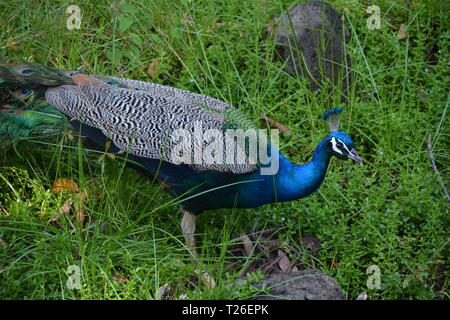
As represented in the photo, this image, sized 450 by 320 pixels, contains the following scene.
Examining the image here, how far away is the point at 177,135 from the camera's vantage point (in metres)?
2.97

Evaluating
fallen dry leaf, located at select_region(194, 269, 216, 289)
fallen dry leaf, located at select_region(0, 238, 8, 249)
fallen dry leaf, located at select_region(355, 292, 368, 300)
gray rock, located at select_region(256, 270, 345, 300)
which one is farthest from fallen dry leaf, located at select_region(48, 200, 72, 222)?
fallen dry leaf, located at select_region(355, 292, 368, 300)

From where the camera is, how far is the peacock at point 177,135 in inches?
115

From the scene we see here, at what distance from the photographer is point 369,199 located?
329cm

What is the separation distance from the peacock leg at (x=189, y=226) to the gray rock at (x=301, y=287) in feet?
1.91

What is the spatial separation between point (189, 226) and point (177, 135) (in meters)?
0.49

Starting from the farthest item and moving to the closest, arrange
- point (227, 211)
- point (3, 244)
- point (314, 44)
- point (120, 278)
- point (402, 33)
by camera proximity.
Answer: point (402, 33) → point (314, 44) → point (227, 211) → point (3, 244) → point (120, 278)

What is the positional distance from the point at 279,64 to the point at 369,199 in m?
1.17

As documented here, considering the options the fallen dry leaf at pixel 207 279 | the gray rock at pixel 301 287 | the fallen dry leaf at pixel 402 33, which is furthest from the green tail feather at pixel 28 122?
the fallen dry leaf at pixel 402 33

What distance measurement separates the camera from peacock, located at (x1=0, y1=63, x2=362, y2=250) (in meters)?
2.93

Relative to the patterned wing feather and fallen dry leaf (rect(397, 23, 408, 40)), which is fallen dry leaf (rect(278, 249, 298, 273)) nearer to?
the patterned wing feather

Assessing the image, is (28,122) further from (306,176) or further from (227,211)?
(306,176)

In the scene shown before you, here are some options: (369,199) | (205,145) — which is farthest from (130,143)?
(369,199)

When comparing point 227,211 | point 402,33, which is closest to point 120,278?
point 227,211
